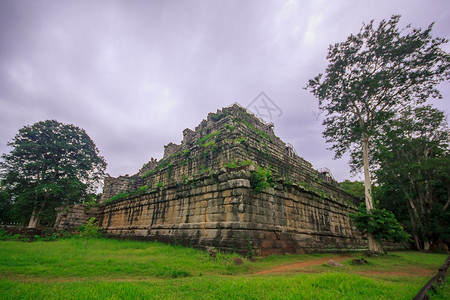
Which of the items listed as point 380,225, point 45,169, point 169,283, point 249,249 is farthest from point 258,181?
point 45,169

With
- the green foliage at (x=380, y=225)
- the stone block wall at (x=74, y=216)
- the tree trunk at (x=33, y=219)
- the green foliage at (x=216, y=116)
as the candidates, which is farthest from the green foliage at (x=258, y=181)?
the tree trunk at (x=33, y=219)

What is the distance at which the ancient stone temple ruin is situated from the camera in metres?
7.54

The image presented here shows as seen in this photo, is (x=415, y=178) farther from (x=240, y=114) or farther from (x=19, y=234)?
(x=19, y=234)

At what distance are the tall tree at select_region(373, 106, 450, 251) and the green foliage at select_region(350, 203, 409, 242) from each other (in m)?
10.3

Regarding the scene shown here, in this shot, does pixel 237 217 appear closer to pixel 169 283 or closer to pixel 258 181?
pixel 258 181

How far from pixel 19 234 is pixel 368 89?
23116mm

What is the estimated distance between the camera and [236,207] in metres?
7.43

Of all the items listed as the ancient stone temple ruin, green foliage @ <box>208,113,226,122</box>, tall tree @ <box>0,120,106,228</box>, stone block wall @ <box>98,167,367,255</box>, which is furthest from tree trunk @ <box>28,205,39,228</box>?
green foliage @ <box>208,113,226,122</box>

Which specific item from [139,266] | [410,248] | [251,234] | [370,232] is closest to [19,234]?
[139,266]

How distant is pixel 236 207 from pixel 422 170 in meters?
22.6

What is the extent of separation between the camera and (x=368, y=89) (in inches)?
506

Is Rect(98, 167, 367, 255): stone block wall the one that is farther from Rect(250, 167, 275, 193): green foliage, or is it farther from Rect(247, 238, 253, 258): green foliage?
Rect(250, 167, 275, 193): green foliage

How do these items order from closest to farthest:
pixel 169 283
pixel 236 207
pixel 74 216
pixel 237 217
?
pixel 169 283 < pixel 237 217 < pixel 236 207 < pixel 74 216

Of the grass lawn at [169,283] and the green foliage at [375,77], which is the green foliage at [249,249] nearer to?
the grass lawn at [169,283]
